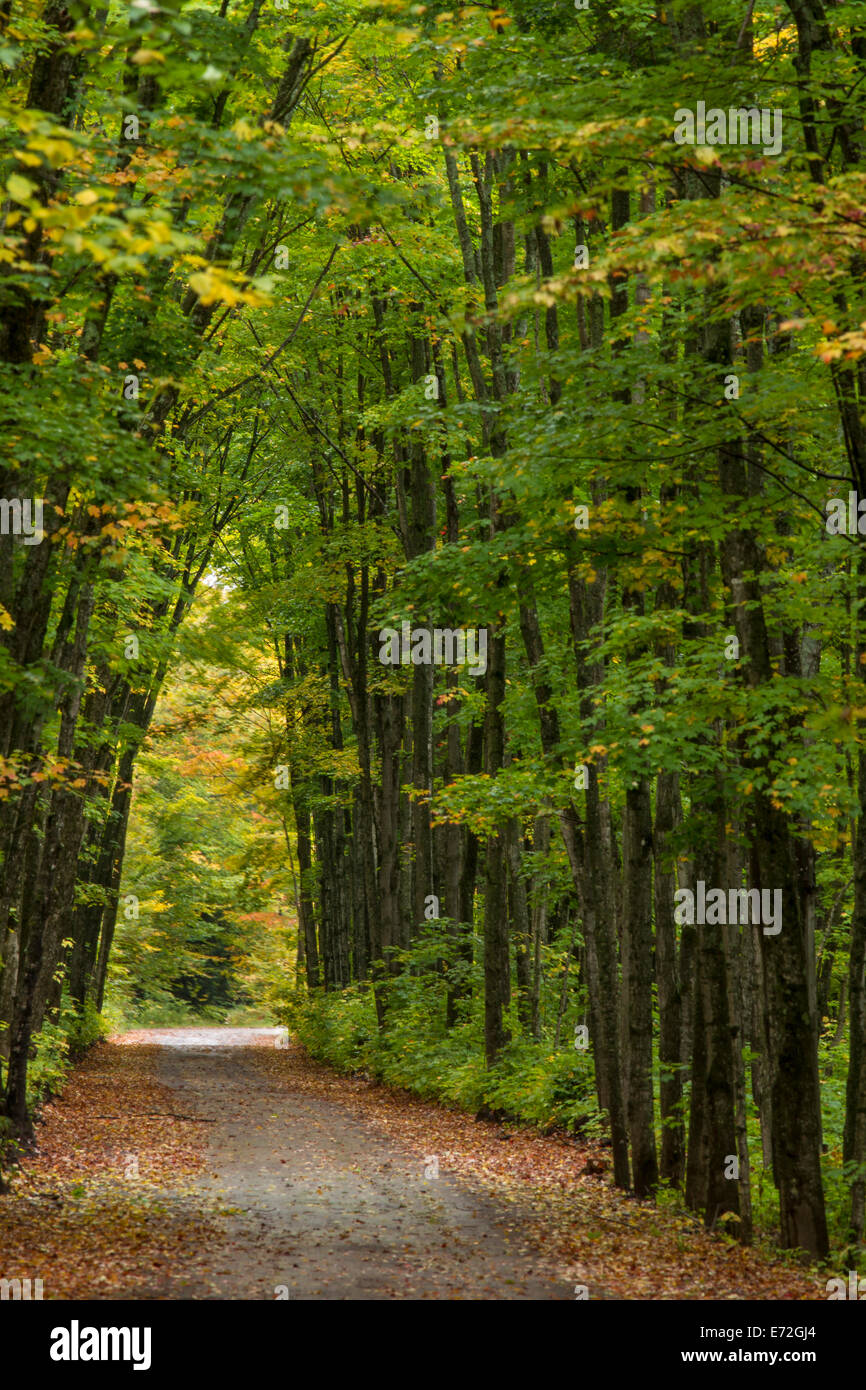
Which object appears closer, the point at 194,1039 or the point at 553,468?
the point at 553,468

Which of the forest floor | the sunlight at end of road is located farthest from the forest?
the sunlight at end of road

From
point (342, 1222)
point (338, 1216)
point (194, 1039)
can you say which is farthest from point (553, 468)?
point (194, 1039)

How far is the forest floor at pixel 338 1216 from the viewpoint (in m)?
7.68

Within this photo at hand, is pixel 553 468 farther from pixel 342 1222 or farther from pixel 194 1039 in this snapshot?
pixel 194 1039

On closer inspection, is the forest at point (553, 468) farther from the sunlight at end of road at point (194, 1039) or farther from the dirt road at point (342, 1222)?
the sunlight at end of road at point (194, 1039)

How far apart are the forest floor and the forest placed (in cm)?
71

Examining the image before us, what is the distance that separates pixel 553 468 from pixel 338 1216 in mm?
6444

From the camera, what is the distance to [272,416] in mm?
22672

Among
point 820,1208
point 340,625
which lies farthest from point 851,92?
point 340,625

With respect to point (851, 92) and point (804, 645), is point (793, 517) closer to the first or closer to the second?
point (804, 645)

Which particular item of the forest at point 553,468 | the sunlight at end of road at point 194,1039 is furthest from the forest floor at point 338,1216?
the sunlight at end of road at point 194,1039

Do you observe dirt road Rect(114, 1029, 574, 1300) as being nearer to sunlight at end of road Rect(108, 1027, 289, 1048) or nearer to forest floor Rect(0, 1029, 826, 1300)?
forest floor Rect(0, 1029, 826, 1300)

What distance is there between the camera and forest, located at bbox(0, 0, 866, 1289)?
7207 mm

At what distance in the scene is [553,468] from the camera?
Answer: 361 inches
